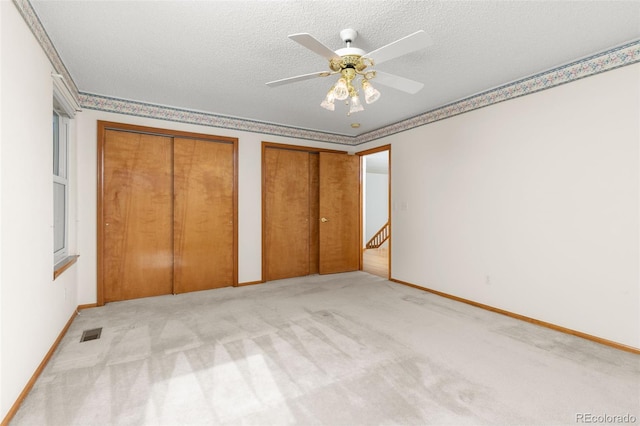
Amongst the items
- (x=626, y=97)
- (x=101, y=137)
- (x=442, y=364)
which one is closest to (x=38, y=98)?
(x=101, y=137)

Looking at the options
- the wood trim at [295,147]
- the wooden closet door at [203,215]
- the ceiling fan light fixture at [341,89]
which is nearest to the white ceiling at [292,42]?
the ceiling fan light fixture at [341,89]

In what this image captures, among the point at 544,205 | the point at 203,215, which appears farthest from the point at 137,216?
the point at 544,205

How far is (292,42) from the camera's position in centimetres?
242

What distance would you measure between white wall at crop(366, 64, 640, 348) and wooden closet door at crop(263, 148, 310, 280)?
190cm

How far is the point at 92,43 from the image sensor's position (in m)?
2.47

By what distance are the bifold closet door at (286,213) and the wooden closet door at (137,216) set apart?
1.41 metres

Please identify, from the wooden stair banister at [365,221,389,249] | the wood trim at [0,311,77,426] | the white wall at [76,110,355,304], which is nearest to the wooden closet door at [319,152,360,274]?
the white wall at [76,110,355,304]

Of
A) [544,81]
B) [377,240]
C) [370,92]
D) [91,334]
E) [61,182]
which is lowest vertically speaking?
[91,334]

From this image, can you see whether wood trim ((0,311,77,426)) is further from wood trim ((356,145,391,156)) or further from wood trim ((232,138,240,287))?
wood trim ((356,145,391,156))

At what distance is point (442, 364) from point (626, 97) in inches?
104

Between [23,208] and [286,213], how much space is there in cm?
337

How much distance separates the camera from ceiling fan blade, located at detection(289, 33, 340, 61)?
1.70 meters

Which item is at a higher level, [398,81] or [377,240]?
[398,81]

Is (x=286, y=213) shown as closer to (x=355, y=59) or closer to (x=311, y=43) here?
(x=355, y=59)
